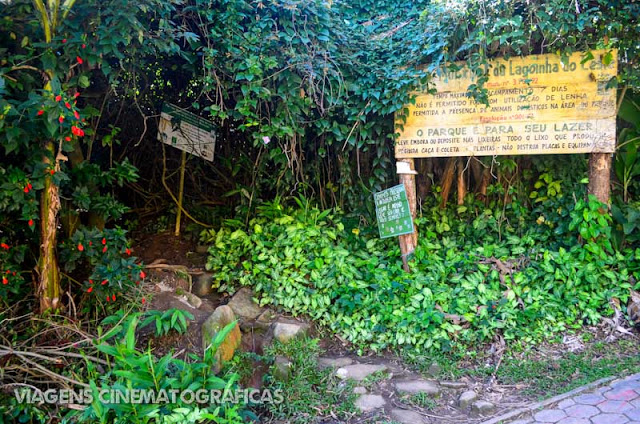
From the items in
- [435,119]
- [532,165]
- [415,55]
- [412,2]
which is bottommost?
[532,165]

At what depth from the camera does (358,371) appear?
381 centimetres

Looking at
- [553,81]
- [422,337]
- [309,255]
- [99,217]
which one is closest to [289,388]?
[422,337]

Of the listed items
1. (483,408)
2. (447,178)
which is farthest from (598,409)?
(447,178)

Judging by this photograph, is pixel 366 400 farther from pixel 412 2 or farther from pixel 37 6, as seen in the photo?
pixel 412 2

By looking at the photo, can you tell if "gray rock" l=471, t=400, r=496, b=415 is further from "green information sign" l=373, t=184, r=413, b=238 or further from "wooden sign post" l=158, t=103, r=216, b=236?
"wooden sign post" l=158, t=103, r=216, b=236

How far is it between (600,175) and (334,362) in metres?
3.07

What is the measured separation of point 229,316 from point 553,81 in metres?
3.67

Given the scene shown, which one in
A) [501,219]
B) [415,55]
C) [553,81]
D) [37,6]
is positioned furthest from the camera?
[501,219]

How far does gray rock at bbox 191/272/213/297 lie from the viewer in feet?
16.0

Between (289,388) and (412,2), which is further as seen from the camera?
(412,2)

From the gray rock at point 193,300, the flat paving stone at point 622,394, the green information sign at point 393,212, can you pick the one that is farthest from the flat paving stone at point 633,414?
the gray rock at point 193,300

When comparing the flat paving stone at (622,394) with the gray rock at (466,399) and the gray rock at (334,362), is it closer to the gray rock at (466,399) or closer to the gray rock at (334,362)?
the gray rock at (466,399)

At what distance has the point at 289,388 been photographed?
11.5 ft

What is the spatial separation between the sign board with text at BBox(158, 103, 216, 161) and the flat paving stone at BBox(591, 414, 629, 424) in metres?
4.43
